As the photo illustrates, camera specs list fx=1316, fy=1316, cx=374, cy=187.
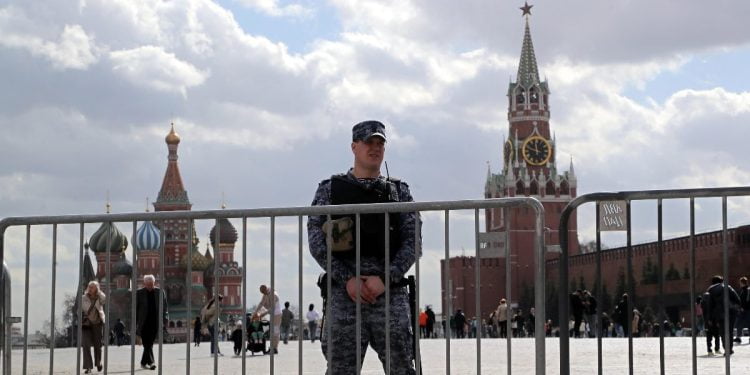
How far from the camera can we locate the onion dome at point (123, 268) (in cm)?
541

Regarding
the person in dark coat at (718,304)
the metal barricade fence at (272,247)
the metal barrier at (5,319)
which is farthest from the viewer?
the metal barrier at (5,319)

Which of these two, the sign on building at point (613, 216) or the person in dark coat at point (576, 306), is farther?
the person in dark coat at point (576, 306)

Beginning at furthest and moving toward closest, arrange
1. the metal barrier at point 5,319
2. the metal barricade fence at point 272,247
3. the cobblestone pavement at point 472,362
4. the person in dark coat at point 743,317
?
1. the person in dark coat at point 743,317
2. the cobblestone pavement at point 472,362
3. the metal barrier at point 5,319
4. the metal barricade fence at point 272,247

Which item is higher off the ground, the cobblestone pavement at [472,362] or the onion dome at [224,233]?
the onion dome at [224,233]

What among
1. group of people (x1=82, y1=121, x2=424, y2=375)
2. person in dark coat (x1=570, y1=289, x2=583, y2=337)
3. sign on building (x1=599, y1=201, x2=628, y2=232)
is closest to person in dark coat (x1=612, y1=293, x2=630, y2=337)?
person in dark coat (x1=570, y1=289, x2=583, y2=337)

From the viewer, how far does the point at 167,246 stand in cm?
521

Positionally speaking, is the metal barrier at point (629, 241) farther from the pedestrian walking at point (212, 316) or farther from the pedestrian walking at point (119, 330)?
the pedestrian walking at point (119, 330)

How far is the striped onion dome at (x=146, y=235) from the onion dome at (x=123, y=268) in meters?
0.09

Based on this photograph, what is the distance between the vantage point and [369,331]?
5176 millimetres

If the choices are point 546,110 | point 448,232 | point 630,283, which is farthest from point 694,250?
point 546,110

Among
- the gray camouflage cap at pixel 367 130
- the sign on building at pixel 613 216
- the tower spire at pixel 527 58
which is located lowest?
the sign on building at pixel 613 216

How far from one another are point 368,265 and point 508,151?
122 m

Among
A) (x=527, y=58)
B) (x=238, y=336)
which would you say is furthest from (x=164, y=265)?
(x=527, y=58)

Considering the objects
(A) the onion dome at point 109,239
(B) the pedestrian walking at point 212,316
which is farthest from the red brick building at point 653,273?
(A) the onion dome at point 109,239
